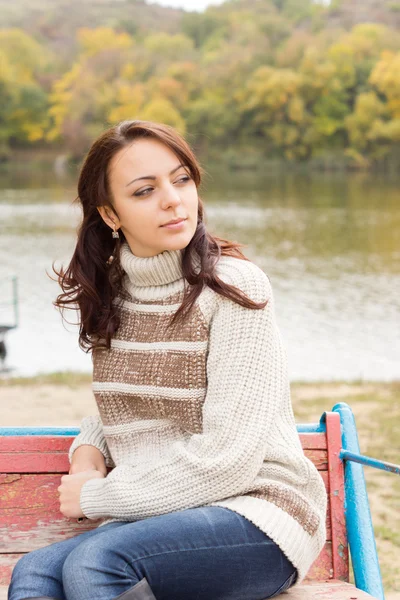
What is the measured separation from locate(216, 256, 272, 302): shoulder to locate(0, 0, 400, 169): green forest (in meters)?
57.5

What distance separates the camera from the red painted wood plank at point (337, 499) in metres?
2.17

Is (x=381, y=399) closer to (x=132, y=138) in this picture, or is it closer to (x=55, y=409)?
(x=55, y=409)

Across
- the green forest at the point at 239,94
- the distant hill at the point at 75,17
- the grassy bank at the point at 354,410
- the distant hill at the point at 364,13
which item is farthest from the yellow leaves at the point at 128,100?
the grassy bank at the point at 354,410

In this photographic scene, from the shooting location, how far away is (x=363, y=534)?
2.07m

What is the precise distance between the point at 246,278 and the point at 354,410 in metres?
5.20

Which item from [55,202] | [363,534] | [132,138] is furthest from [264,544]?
[55,202]

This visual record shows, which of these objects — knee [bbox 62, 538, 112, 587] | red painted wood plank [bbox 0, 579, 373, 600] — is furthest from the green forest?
knee [bbox 62, 538, 112, 587]

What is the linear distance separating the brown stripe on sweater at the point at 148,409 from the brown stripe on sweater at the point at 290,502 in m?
0.22

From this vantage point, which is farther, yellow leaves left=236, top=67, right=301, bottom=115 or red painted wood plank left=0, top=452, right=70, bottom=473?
yellow leaves left=236, top=67, right=301, bottom=115

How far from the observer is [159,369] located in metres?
1.97

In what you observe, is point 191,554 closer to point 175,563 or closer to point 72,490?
point 175,563

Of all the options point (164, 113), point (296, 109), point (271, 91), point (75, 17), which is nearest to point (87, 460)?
point (296, 109)

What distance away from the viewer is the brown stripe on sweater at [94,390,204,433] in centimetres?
195

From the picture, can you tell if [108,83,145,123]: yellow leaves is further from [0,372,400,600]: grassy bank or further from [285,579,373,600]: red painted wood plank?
[285,579,373,600]: red painted wood plank
